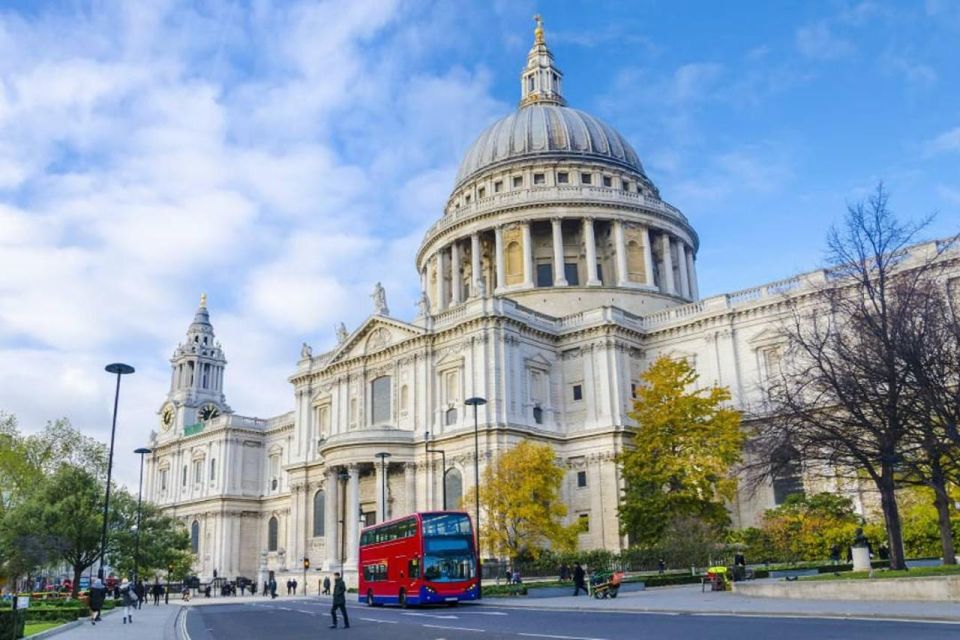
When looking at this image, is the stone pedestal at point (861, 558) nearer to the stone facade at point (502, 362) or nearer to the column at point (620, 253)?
the stone facade at point (502, 362)

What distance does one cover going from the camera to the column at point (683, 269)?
257ft

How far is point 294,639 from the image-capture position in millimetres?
22312

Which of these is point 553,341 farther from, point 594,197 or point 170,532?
point 170,532

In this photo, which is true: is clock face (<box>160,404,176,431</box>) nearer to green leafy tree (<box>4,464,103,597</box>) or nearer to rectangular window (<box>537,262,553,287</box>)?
green leafy tree (<box>4,464,103,597</box>)

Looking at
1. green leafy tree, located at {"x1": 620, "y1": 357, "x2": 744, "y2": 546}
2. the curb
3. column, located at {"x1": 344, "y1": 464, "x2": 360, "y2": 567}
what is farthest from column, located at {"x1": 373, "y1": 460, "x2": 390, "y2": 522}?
the curb

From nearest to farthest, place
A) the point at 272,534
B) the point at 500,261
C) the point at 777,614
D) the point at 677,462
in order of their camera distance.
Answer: the point at 777,614
the point at 677,462
the point at 500,261
the point at 272,534

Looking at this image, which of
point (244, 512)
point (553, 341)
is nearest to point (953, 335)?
point (553, 341)

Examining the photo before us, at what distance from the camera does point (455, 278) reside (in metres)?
79.5

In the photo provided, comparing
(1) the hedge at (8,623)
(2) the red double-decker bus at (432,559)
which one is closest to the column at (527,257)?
(2) the red double-decker bus at (432,559)

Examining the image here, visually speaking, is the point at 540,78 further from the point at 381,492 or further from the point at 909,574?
the point at 909,574

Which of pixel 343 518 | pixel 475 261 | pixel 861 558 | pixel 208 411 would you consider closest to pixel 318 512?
pixel 343 518

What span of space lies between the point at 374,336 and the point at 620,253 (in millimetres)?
22008

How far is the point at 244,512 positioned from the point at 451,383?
38.2 metres

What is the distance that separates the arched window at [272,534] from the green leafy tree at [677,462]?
48821 millimetres
